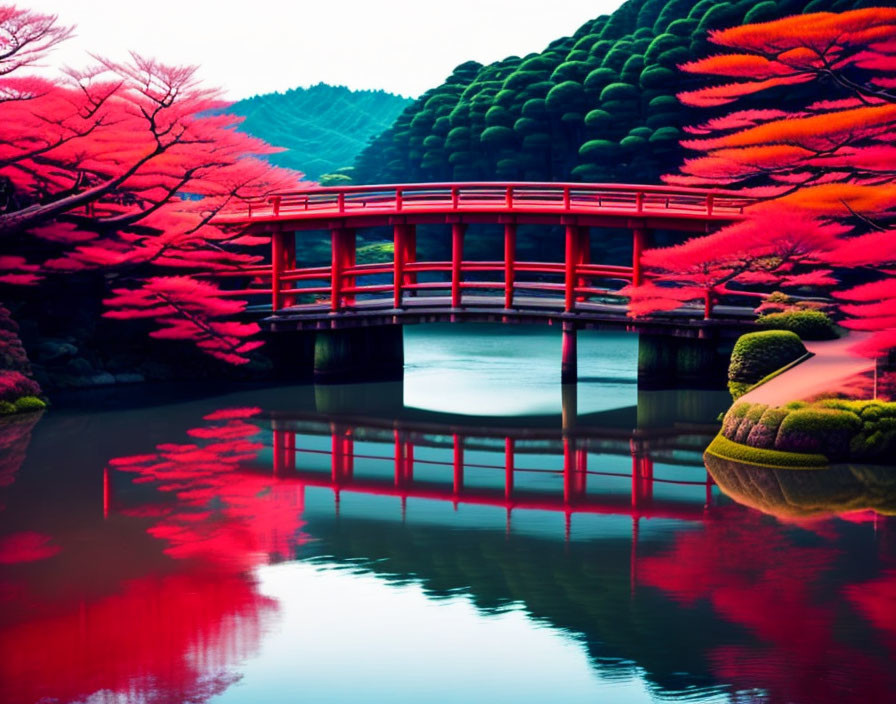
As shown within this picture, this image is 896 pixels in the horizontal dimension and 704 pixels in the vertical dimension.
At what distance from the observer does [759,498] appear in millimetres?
12664

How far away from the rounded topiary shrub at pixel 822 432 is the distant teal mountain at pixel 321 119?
51.4 m

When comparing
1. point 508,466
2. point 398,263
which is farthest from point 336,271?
point 508,466

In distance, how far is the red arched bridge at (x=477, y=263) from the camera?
21.2 meters

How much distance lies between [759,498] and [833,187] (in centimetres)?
545

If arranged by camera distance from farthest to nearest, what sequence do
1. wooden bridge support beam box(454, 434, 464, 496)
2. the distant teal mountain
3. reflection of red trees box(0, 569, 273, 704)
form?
the distant teal mountain < wooden bridge support beam box(454, 434, 464, 496) < reflection of red trees box(0, 569, 273, 704)

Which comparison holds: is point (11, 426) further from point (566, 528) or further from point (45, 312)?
point (566, 528)

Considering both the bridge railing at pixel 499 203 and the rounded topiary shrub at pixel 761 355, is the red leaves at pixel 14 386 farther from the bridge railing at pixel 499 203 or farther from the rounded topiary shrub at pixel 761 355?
the rounded topiary shrub at pixel 761 355

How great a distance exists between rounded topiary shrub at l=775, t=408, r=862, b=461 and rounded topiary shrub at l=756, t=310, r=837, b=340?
532cm

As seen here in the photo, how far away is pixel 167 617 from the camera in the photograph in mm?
8648

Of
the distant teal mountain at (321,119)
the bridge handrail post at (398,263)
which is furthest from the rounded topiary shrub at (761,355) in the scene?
the distant teal mountain at (321,119)

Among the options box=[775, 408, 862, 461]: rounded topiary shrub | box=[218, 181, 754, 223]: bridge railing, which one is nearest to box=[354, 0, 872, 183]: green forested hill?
box=[218, 181, 754, 223]: bridge railing

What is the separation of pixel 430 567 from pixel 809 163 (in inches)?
387

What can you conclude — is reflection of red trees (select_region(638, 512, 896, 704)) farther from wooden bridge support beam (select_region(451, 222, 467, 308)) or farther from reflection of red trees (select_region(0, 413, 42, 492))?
wooden bridge support beam (select_region(451, 222, 467, 308))

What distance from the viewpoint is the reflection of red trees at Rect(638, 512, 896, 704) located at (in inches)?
288
